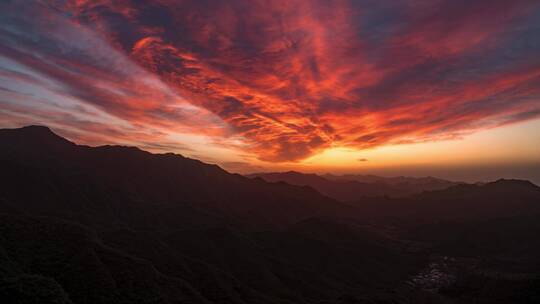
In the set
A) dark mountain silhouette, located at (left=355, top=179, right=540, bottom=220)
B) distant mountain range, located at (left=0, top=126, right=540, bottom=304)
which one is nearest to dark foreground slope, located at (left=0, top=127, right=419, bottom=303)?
distant mountain range, located at (left=0, top=126, right=540, bottom=304)

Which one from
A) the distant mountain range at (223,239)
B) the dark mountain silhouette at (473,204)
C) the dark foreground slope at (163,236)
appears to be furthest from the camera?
the dark mountain silhouette at (473,204)

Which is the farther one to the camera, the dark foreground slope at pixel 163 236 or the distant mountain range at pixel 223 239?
the distant mountain range at pixel 223 239

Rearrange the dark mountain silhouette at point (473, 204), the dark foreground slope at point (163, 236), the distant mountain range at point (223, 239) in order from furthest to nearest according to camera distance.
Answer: the dark mountain silhouette at point (473, 204), the distant mountain range at point (223, 239), the dark foreground slope at point (163, 236)

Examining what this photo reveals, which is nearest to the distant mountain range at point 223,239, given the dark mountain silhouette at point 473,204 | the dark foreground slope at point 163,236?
the dark foreground slope at point 163,236

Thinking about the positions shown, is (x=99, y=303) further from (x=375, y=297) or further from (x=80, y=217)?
(x=80, y=217)

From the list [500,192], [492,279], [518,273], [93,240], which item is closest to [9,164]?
[93,240]

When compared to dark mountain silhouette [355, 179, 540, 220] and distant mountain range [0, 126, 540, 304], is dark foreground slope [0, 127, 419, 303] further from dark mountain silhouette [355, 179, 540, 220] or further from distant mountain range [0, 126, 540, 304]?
dark mountain silhouette [355, 179, 540, 220]

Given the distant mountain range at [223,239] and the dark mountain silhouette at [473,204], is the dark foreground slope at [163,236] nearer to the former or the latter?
the distant mountain range at [223,239]

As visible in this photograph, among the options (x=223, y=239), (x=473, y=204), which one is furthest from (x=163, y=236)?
(x=473, y=204)

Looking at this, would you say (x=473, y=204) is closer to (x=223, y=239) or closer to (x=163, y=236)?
(x=223, y=239)
